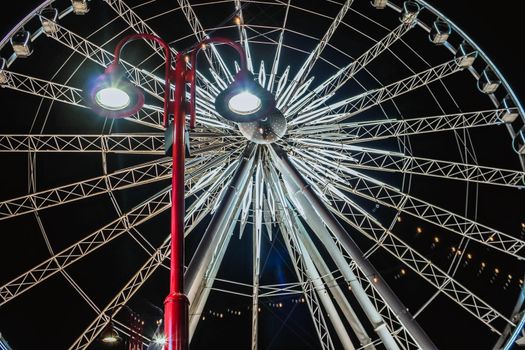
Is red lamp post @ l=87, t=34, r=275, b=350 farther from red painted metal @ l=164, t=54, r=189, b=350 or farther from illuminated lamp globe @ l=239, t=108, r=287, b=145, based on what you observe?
illuminated lamp globe @ l=239, t=108, r=287, b=145

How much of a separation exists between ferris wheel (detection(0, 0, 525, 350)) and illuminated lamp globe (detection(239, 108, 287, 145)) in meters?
0.07

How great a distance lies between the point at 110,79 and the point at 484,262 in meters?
25.2

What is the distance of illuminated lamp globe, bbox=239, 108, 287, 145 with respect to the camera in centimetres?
1286

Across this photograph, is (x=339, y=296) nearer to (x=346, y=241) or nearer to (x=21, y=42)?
(x=346, y=241)

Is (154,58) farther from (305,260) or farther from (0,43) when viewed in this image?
(305,260)

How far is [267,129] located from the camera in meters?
12.9

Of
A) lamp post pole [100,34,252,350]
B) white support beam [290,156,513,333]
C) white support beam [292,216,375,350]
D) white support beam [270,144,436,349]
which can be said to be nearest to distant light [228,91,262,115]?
lamp post pole [100,34,252,350]

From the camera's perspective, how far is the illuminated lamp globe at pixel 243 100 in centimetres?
579

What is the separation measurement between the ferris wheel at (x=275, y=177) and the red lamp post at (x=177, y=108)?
1.59 ft

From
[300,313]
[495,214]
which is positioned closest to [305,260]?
[495,214]

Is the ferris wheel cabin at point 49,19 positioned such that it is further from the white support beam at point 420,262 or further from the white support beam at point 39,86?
the white support beam at point 420,262

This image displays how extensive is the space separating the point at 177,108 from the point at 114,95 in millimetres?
1805

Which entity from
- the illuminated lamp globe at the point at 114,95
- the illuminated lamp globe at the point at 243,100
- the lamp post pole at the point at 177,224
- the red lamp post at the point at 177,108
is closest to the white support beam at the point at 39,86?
the illuminated lamp globe at the point at 114,95

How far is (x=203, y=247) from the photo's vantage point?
10.8m
